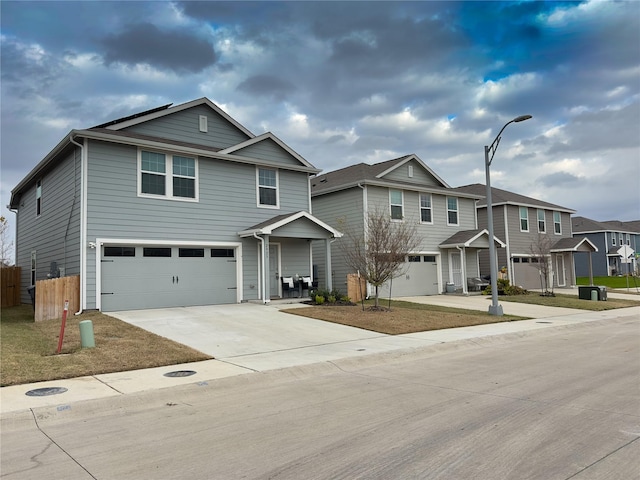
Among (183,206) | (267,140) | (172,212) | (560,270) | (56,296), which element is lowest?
(560,270)

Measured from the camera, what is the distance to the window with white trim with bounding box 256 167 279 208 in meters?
20.9

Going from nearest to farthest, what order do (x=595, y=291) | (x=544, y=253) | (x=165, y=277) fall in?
(x=165, y=277), (x=595, y=291), (x=544, y=253)

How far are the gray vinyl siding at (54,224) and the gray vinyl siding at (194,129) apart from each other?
300 cm

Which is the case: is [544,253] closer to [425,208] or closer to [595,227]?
[425,208]

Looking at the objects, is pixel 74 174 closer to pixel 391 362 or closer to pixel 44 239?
pixel 44 239

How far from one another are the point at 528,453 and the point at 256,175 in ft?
57.1

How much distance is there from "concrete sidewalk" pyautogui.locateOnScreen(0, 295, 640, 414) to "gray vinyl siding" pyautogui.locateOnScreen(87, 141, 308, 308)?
266 centimetres

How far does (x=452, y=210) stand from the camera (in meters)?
29.7

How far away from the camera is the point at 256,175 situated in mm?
20797

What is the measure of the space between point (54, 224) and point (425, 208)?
60.2 ft

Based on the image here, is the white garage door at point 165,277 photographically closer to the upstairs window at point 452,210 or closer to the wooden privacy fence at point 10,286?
the wooden privacy fence at point 10,286

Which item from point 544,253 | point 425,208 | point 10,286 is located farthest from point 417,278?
point 10,286

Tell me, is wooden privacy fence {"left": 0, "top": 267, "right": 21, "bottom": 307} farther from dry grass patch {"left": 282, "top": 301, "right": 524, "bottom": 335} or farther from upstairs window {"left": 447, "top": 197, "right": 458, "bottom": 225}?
upstairs window {"left": 447, "top": 197, "right": 458, "bottom": 225}

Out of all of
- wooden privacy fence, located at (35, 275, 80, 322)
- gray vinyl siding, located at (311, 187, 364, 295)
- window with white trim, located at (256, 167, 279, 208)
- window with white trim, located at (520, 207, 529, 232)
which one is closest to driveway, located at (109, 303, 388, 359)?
wooden privacy fence, located at (35, 275, 80, 322)
